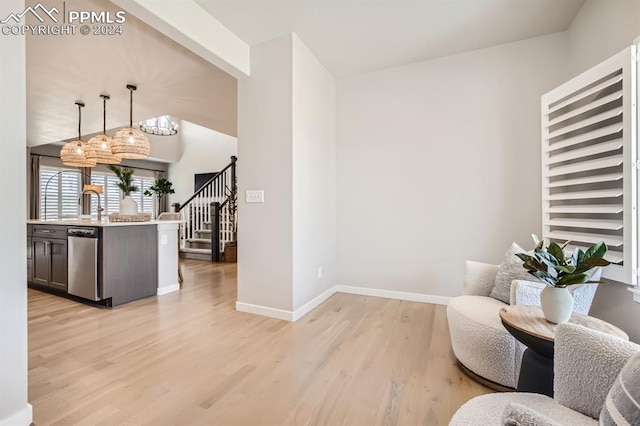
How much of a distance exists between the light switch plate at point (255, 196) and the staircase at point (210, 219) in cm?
334

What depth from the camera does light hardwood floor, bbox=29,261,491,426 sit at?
1529 millimetres

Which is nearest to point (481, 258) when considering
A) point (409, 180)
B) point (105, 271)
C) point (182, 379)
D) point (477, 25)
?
point (409, 180)

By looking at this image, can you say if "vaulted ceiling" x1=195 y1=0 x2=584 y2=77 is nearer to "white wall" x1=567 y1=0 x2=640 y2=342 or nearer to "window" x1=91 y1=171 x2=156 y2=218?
"white wall" x1=567 y1=0 x2=640 y2=342

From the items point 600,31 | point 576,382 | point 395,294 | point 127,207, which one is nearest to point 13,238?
point 576,382

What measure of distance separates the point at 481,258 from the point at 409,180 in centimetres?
114

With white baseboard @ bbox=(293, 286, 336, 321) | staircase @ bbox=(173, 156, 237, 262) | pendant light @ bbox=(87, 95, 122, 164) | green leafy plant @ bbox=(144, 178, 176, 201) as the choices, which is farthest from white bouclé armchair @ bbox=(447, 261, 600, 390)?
green leafy plant @ bbox=(144, 178, 176, 201)

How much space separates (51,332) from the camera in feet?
8.33

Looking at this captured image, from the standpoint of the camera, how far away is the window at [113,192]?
322 inches

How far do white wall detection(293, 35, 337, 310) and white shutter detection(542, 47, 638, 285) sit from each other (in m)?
2.09

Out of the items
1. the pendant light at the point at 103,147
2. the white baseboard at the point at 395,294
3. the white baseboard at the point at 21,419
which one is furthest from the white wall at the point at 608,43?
the pendant light at the point at 103,147

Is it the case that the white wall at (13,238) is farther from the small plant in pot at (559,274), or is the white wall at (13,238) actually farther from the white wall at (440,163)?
the white wall at (440,163)

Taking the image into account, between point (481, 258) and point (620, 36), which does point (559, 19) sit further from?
point (481, 258)

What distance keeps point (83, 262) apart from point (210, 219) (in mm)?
3091

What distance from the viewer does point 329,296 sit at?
357 cm
